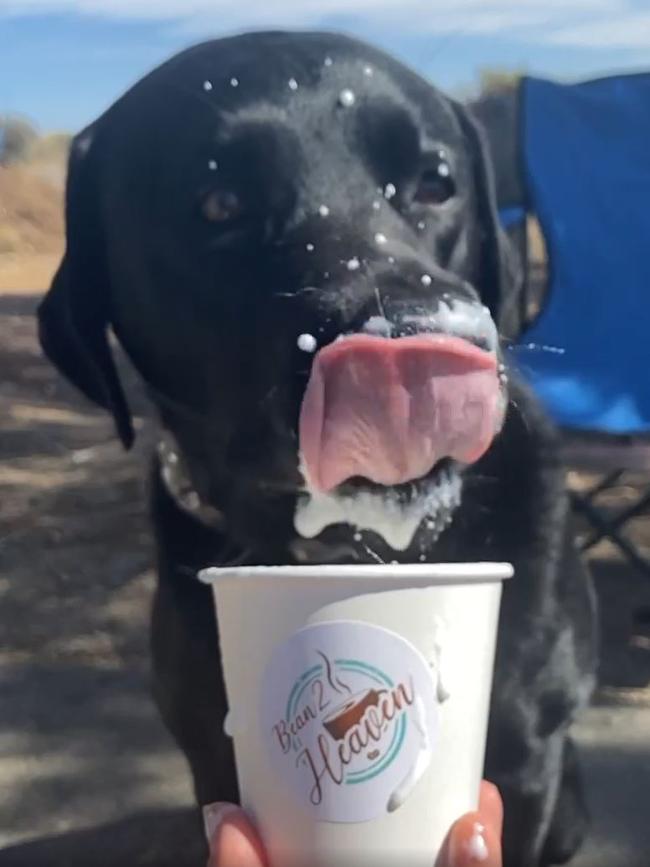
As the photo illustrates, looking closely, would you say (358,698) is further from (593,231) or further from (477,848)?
(593,231)

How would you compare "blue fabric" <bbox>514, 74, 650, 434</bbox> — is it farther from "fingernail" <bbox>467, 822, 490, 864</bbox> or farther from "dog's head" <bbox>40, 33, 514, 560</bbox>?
"fingernail" <bbox>467, 822, 490, 864</bbox>

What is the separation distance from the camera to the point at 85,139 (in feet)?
6.15

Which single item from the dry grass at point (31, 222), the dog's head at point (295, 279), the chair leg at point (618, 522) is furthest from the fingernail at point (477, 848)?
the chair leg at point (618, 522)

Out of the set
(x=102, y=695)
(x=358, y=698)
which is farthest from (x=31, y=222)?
(x=358, y=698)

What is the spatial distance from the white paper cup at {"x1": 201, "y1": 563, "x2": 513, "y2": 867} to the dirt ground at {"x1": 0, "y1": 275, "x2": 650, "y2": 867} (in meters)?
1.07

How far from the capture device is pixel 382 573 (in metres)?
1.21

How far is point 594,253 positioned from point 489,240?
1.28 m

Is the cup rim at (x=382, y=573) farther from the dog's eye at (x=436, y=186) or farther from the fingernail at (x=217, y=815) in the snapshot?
the dog's eye at (x=436, y=186)

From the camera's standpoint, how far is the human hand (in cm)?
131

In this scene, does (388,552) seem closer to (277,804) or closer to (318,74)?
(277,804)

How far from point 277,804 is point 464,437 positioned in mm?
363

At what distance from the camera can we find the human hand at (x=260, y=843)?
1.31 meters

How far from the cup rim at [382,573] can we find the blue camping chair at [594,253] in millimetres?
1710

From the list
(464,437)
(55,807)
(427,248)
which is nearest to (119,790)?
(55,807)
